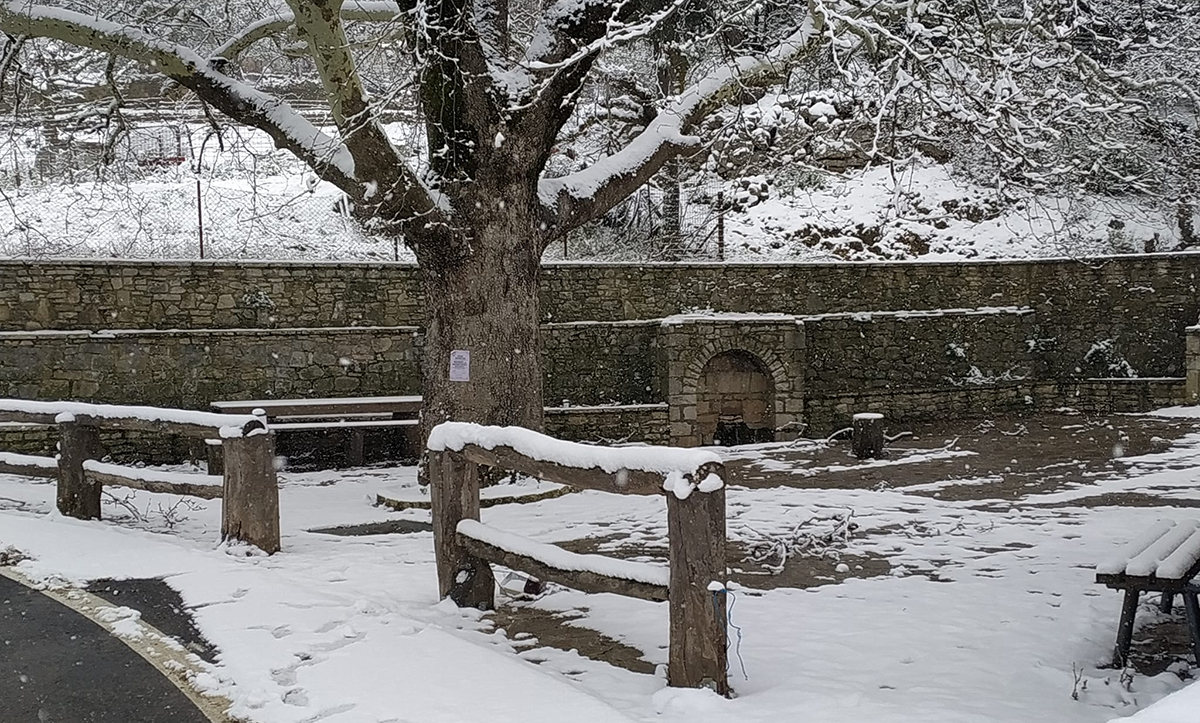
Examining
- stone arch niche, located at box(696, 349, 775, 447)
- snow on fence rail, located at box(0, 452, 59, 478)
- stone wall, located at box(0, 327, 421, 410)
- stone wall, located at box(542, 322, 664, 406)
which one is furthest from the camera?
stone arch niche, located at box(696, 349, 775, 447)

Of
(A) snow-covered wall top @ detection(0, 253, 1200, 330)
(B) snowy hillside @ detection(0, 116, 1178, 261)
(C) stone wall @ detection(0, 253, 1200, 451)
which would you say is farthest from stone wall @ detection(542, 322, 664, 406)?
(B) snowy hillside @ detection(0, 116, 1178, 261)

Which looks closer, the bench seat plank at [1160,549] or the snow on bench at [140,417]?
the bench seat plank at [1160,549]

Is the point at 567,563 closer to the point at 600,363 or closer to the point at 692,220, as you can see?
the point at 600,363

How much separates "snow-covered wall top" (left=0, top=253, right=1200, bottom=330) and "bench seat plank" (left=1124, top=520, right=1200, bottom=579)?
1018 cm

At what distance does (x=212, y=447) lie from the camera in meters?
9.78

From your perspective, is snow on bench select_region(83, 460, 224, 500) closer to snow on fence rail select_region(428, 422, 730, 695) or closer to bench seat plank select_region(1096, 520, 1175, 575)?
snow on fence rail select_region(428, 422, 730, 695)

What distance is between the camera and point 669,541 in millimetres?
3818

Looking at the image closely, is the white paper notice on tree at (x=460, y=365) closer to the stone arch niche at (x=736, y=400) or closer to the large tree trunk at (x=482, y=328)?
the large tree trunk at (x=482, y=328)

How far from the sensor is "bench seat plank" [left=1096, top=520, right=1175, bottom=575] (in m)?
4.47

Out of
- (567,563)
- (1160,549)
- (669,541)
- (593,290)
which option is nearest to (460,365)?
(567,563)

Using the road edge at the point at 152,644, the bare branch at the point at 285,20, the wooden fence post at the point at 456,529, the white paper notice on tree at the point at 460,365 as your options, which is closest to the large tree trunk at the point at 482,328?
the white paper notice on tree at the point at 460,365

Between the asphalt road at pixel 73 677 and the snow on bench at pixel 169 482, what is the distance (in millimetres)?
1408

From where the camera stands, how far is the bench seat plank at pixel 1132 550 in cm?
447

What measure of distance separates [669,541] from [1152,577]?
2.23 meters
